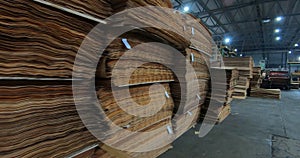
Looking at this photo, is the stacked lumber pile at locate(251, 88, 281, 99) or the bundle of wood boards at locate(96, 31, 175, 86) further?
the stacked lumber pile at locate(251, 88, 281, 99)

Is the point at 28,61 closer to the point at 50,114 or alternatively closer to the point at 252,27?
the point at 50,114

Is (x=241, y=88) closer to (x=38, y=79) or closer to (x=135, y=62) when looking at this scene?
(x=135, y=62)

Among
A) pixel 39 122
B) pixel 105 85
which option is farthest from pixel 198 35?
pixel 39 122

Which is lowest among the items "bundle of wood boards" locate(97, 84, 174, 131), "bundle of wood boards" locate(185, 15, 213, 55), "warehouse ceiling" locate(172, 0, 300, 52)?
"bundle of wood boards" locate(97, 84, 174, 131)

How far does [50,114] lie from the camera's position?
95 centimetres

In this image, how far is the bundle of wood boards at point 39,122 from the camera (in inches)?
30.9

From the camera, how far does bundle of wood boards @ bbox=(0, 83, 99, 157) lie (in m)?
0.79

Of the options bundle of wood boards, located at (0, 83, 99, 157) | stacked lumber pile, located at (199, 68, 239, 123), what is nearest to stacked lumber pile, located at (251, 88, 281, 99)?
stacked lumber pile, located at (199, 68, 239, 123)

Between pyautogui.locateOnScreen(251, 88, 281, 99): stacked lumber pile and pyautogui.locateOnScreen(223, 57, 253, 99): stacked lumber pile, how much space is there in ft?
4.14

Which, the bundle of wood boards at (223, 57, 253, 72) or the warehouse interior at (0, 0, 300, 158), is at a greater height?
the bundle of wood boards at (223, 57, 253, 72)

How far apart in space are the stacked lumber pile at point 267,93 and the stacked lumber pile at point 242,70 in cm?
126

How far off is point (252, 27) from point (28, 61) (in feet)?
54.2

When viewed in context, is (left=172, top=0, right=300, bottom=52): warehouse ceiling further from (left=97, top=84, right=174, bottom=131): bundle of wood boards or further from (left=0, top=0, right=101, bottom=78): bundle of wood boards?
(left=0, top=0, right=101, bottom=78): bundle of wood boards

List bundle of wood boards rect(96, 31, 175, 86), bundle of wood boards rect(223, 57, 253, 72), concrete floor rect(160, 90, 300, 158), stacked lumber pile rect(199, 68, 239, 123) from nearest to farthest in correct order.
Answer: bundle of wood boards rect(96, 31, 175, 86) < concrete floor rect(160, 90, 300, 158) < stacked lumber pile rect(199, 68, 239, 123) < bundle of wood boards rect(223, 57, 253, 72)
